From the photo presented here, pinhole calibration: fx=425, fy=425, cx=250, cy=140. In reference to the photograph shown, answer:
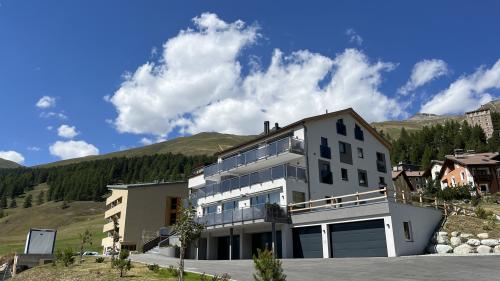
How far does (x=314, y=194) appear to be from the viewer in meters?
39.5

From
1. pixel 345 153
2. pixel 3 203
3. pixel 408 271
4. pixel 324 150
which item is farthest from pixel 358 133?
pixel 3 203

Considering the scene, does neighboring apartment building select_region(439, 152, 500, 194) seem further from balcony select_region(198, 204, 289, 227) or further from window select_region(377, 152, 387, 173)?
balcony select_region(198, 204, 289, 227)

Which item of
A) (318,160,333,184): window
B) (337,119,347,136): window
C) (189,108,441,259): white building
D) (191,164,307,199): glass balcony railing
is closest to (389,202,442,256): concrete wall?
(189,108,441,259): white building

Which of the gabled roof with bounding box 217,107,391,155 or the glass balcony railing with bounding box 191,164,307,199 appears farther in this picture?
the gabled roof with bounding box 217,107,391,155

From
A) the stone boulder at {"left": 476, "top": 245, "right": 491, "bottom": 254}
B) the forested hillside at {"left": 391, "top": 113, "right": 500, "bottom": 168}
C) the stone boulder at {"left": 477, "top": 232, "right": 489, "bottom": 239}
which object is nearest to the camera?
the stone boulder at {"left": 476, "top": 245, "right": 491, "bottom": 254}

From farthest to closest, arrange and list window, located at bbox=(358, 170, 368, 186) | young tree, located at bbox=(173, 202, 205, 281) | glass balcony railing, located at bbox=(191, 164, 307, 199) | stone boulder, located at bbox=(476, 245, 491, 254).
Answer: window, located at bbox=(358, 170, 368, 186) → glass balcony railing, located at bbox=(191, 164, 307, 199) → stone boulder, located at bbox=(476, 245, 491, 254) → young tree, located at bbox=(173, 202, 205, 281)

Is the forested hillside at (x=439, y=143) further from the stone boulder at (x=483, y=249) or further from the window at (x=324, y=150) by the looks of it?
the stone boulder at (x=483, y=249)

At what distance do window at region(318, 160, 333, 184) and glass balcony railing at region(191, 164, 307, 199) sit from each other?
233 cm

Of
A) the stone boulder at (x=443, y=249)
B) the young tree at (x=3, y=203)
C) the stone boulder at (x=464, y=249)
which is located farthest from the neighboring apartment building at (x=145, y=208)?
the young tree at (x=3, y=203)

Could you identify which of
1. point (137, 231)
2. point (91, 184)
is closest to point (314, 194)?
point (137, 231)

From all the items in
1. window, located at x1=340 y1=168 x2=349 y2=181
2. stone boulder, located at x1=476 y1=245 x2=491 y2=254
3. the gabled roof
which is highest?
the gabled roof

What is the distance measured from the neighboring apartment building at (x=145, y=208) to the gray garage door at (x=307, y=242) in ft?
98.5

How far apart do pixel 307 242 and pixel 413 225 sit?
8293mm

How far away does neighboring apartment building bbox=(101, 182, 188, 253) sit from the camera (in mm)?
62094
